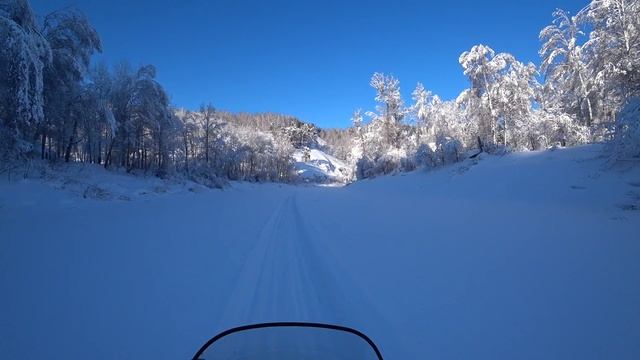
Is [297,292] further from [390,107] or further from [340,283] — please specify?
[390,107]

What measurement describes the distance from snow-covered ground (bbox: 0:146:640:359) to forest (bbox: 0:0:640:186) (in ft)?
13.7

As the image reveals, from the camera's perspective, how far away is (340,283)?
442 centimetres

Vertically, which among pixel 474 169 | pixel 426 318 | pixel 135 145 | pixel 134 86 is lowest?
pixel 426 318

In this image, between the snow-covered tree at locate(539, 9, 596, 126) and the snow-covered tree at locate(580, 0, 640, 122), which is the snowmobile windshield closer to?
the snow-covered tree at locate(580, 0, 640, 122)

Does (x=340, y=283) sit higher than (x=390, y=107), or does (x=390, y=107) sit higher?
(x=390, y=107)

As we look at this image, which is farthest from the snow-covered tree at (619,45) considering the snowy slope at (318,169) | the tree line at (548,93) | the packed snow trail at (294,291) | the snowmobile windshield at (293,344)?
the snowy slope at (318,169)

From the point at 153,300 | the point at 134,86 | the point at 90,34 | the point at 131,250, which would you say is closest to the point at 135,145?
the point at 134,86

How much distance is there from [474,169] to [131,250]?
64.0 feet

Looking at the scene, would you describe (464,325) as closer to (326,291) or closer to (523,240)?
(326,291)

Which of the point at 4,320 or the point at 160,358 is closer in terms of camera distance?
the point at 160,358

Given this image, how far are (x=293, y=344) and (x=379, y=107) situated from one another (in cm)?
4759

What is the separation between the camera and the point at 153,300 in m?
3.69

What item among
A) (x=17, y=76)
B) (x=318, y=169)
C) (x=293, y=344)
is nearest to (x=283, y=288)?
(x=293, y=344)

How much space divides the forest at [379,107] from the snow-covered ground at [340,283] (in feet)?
13.7
